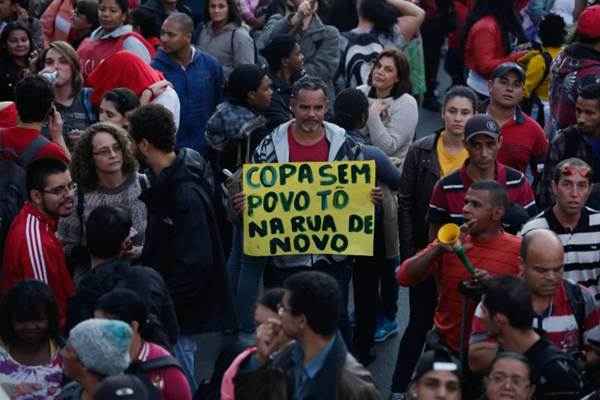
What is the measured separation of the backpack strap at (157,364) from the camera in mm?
6566

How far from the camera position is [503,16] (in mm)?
12445

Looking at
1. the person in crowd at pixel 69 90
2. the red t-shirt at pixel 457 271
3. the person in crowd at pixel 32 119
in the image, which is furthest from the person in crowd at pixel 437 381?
the person in crowd at pixel 69 90

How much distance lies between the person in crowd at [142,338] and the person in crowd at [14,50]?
15.8 ft

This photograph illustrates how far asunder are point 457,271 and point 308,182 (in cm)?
128

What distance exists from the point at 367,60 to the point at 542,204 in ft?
8.08

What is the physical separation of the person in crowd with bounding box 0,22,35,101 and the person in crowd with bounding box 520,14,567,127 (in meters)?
3.70

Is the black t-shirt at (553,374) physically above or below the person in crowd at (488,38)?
below

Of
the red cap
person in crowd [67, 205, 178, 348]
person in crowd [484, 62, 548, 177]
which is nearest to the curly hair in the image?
person in crowd [67, 205, 178, 348]

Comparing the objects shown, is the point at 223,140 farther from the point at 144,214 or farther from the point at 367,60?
the point at 367,60

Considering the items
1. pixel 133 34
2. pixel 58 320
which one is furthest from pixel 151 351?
pixel 133 34

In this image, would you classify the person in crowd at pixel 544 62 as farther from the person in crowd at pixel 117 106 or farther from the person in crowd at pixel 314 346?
the person in crowd at pixel 314 346

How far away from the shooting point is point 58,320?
7.23 metres

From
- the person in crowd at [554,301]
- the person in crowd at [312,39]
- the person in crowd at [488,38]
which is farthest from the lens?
the person in crowd at [312,39]

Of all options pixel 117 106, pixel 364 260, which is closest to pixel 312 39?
pixel 117 106
